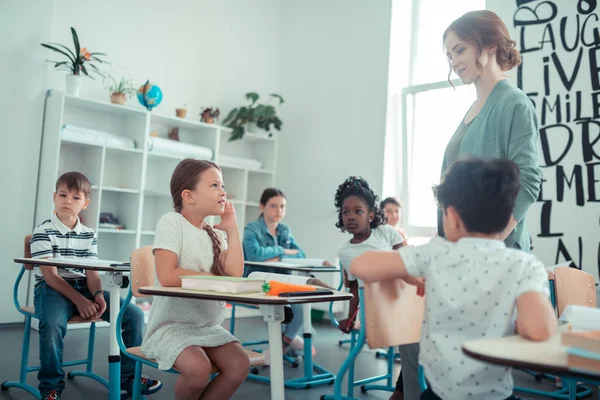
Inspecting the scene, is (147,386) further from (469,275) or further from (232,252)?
(469,275)

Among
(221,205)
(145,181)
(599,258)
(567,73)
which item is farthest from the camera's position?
(145,181)

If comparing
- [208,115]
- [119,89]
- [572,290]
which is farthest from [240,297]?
[208,115]

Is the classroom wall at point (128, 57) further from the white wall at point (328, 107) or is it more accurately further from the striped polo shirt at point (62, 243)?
the striped polo shirt at point (62, 243)

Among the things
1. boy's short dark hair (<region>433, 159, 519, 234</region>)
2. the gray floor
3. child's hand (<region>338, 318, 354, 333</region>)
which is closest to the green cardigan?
boy's short dark hair (<region>433, 159, 519, 234</region>)

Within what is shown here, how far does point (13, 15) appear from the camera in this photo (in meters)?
4.42

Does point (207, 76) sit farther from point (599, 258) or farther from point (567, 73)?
point (599, 258)

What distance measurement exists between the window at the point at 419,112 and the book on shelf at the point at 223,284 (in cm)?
382

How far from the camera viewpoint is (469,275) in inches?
46.4

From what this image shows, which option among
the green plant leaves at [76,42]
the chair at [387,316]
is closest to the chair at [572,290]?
the chair at [387,316]

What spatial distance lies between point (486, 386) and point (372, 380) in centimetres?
202

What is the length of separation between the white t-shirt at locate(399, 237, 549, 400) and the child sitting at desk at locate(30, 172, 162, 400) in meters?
1.83

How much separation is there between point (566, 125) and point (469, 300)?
3.49 metres

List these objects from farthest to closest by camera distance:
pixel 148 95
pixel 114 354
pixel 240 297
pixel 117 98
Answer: pixel 148 95
pixel 117 98
pixel 114 354
pixel 240 297

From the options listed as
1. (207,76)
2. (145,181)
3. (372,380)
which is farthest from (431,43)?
(372,380)
